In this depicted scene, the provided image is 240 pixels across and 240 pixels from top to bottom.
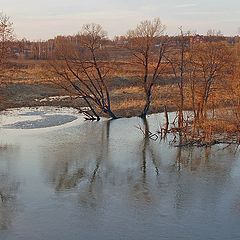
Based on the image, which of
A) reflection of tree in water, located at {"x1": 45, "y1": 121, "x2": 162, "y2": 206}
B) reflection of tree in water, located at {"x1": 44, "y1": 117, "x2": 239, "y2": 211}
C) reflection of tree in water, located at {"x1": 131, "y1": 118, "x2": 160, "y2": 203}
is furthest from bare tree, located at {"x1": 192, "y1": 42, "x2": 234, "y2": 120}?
reflection of tree in water, located at {"x1": 45, "y1": 121, "x2": 162, "y2": 206}

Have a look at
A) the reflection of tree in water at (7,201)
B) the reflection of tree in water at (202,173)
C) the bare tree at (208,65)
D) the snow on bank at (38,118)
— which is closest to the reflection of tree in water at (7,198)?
the reflection of tree in water at (7,201)

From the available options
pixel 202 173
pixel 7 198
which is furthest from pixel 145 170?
pixel 7 198

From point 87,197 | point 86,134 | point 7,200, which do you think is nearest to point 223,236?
point 87,197

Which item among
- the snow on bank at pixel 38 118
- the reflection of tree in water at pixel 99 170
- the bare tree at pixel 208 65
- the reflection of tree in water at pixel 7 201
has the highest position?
the bare tree at pixel 208 65

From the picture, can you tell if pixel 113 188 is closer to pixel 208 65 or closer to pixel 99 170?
pixel 99 170

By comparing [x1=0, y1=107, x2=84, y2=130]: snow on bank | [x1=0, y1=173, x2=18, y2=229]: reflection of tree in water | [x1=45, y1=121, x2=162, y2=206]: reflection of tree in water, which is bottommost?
[x1=0, y1=173, x2=18, y2=229]: reflection of tree in water

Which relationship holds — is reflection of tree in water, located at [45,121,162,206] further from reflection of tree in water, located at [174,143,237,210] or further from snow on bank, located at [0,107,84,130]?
snow on bank, located at [0,107,84,130]

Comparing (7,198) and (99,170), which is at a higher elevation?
(99,170)

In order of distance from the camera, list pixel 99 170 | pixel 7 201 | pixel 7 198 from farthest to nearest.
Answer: pixel 99 170, pixel 7 198, pixel 7 201

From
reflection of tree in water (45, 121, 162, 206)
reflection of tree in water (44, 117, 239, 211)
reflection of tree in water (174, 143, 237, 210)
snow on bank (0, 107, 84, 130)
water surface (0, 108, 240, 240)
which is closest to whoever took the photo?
water surface (0, 108, 240, 240)

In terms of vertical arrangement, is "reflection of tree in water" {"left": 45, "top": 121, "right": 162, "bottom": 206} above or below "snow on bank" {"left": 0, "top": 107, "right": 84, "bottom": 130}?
below

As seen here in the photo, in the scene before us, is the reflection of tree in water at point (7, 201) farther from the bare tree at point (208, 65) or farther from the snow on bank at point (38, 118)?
the bare tree at point (208, 65)

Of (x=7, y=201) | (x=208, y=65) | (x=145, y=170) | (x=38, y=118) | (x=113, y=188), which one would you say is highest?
(x=208, y=65)

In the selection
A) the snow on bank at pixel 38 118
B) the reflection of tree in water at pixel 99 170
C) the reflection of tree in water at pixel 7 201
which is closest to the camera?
the reflection of tree in water at pixel 7 201
